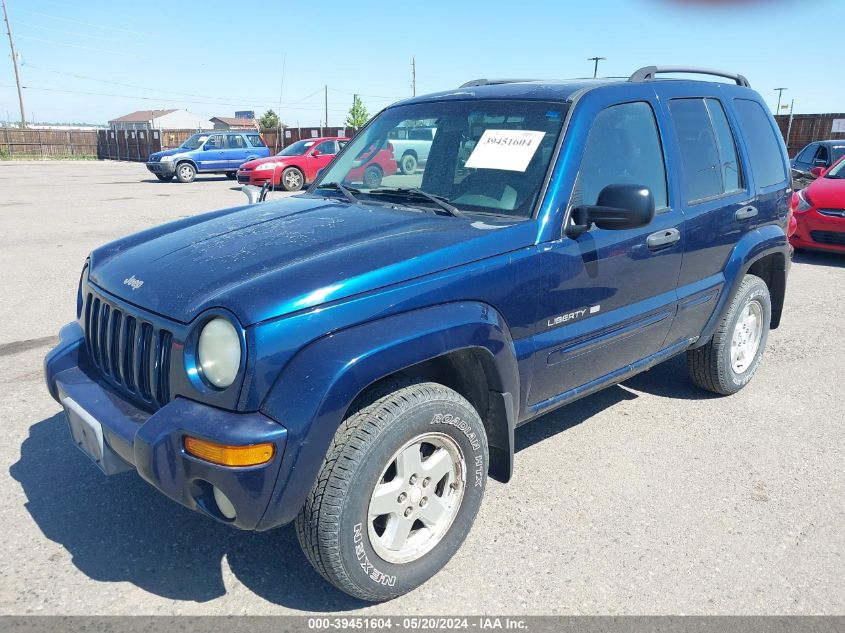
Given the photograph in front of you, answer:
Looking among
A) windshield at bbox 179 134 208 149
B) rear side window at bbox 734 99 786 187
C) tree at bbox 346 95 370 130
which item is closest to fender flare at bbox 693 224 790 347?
rear side window at bbox 734 99 786 187

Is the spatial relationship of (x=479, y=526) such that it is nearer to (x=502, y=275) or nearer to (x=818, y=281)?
(x=502, y=275)

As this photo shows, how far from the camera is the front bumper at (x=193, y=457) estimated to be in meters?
2.15

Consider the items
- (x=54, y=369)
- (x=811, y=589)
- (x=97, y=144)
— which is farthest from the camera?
(x=97, y=144)

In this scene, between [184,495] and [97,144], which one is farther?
[97,144]

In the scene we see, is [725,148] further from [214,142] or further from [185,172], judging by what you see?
[214,142]

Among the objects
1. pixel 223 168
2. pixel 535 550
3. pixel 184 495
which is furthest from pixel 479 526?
pixel 223 168

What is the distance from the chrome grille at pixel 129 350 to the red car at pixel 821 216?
8.70m

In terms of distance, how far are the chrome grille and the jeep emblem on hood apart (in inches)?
4.0

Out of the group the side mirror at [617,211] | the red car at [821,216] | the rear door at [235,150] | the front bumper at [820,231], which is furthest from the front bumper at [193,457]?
the rear door at [235,150]

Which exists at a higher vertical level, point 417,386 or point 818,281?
point 417,386

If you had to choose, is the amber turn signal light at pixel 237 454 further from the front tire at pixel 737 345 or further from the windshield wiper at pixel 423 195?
the front tire at pixel 737 345

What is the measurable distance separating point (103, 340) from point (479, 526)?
1823 millimetres

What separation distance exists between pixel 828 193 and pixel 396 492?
341 inches

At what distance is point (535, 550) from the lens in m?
2.95
